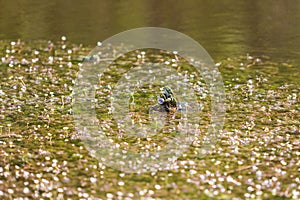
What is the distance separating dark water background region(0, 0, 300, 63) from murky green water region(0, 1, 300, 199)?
0.03 metres

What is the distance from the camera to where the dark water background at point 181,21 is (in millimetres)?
11664

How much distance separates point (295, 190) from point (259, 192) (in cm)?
37

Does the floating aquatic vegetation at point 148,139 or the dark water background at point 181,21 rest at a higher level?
the dark water background at point 181,21

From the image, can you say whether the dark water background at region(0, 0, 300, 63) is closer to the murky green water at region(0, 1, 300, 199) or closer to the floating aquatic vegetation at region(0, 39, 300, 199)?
the murky green water at region(0, 1, 300, 199)

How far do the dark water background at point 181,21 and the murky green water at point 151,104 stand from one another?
0.09 ft

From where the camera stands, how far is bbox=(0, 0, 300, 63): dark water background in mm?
11664

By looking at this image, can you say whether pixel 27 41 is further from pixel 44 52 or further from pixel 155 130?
pixel 155 130

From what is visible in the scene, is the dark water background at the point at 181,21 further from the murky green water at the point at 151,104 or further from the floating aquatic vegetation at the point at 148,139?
the floating aquatic vegetation at the point at 148,139

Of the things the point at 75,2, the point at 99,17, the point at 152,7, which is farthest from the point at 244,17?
the point at 75,2

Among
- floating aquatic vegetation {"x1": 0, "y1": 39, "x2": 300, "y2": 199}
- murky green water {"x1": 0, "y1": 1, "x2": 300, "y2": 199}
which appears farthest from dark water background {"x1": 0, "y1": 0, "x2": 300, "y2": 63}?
floating aquatic vegetation {"x1": 0, "y1": 39, "x2": 300, "y2": 199}

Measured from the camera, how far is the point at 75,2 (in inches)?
620

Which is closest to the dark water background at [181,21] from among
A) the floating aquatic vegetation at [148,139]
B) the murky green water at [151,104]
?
the murky green water at [151,104]

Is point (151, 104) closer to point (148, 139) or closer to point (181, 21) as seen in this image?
point (148, 139)

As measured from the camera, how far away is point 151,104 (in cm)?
847
